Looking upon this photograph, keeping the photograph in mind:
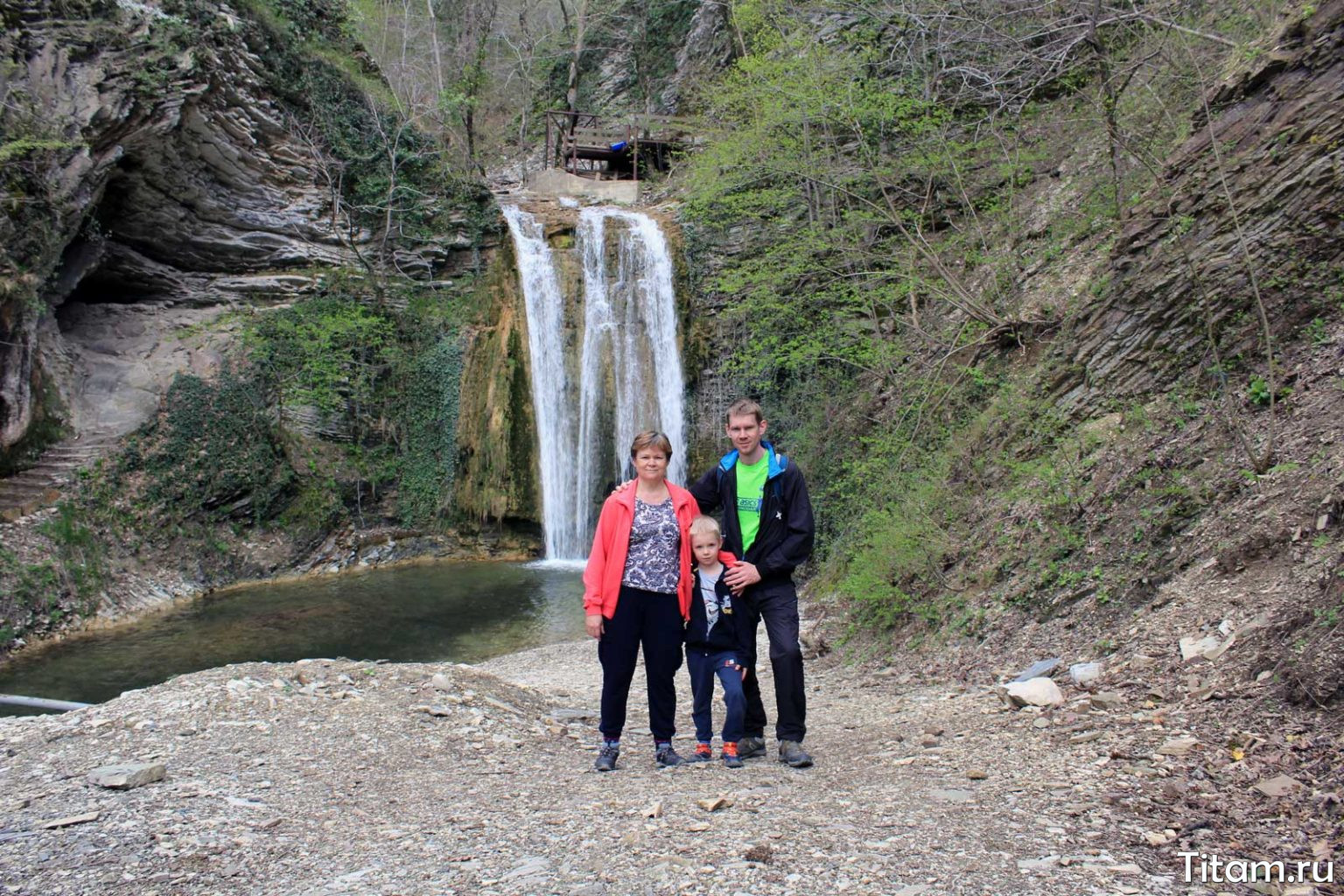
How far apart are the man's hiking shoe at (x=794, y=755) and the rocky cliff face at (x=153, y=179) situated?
38.0 ft

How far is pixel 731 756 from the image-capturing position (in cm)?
364

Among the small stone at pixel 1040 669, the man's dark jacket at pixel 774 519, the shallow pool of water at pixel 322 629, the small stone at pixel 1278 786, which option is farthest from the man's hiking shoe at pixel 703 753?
the shallow pool of water at pixel 322 629

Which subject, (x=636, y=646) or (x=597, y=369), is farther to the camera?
(x=597, y=369)

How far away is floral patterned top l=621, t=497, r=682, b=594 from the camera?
3.59m

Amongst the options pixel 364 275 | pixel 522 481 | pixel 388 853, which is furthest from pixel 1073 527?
pixel 364 275

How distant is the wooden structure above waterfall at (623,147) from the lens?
21.2m

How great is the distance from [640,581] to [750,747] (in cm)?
95

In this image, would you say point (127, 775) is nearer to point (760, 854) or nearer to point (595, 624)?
point (595, 624)

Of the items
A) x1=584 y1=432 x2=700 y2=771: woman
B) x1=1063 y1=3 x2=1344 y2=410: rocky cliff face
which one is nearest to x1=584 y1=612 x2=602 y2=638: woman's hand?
x1=584 y1=432 x2=700 y2=771: woman

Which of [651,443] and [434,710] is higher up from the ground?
[651,443]

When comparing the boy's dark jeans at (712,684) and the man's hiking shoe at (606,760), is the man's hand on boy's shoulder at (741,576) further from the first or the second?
the man's hiking shoe at (606,760)

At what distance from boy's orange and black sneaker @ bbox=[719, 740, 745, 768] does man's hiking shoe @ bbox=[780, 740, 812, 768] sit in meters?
0.20

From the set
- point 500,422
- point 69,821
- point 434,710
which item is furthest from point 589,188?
point 69,821

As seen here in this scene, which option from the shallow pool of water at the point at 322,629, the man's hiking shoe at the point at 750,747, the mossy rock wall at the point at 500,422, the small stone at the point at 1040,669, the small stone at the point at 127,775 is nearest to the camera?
the small stone at the point at 127,775
